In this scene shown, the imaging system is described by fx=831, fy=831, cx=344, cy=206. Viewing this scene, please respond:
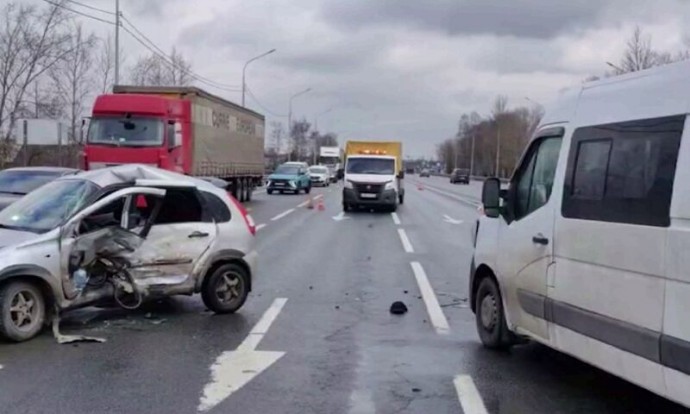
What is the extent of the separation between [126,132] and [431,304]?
14.1m

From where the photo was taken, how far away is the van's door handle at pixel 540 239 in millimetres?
6605

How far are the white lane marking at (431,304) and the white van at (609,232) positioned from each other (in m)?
1.65

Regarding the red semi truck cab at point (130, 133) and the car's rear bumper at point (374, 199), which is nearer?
the red semi truck cab at point (130, 133)

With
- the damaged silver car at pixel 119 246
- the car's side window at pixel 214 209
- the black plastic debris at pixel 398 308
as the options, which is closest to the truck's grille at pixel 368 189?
the black plastic debris at pixel 398 308

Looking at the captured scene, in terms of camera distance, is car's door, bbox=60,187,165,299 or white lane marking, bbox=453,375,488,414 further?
car's door, bbox=60,187,165,299

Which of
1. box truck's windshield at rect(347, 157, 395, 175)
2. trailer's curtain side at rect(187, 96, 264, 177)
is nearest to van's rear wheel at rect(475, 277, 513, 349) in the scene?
trailer's curtain side at rect(187, 96, 264, 177)

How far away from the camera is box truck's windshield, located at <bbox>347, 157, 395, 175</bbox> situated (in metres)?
31.8

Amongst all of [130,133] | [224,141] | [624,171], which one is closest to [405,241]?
[130,133]

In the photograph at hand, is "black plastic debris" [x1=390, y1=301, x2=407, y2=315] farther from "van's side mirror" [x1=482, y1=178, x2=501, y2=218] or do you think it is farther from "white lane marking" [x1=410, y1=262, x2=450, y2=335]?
"van's side mirror" [x1=482, y1=178, x2=501, y2=218]

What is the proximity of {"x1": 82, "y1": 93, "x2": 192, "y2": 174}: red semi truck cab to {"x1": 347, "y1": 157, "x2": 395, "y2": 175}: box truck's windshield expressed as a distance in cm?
993

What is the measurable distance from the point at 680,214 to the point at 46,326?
6.37 meters

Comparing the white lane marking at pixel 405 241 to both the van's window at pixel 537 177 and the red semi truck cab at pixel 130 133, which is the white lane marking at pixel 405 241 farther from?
the van's window at pixel 537 177

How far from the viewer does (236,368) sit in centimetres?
721

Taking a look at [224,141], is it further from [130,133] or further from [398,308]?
[398,308]
